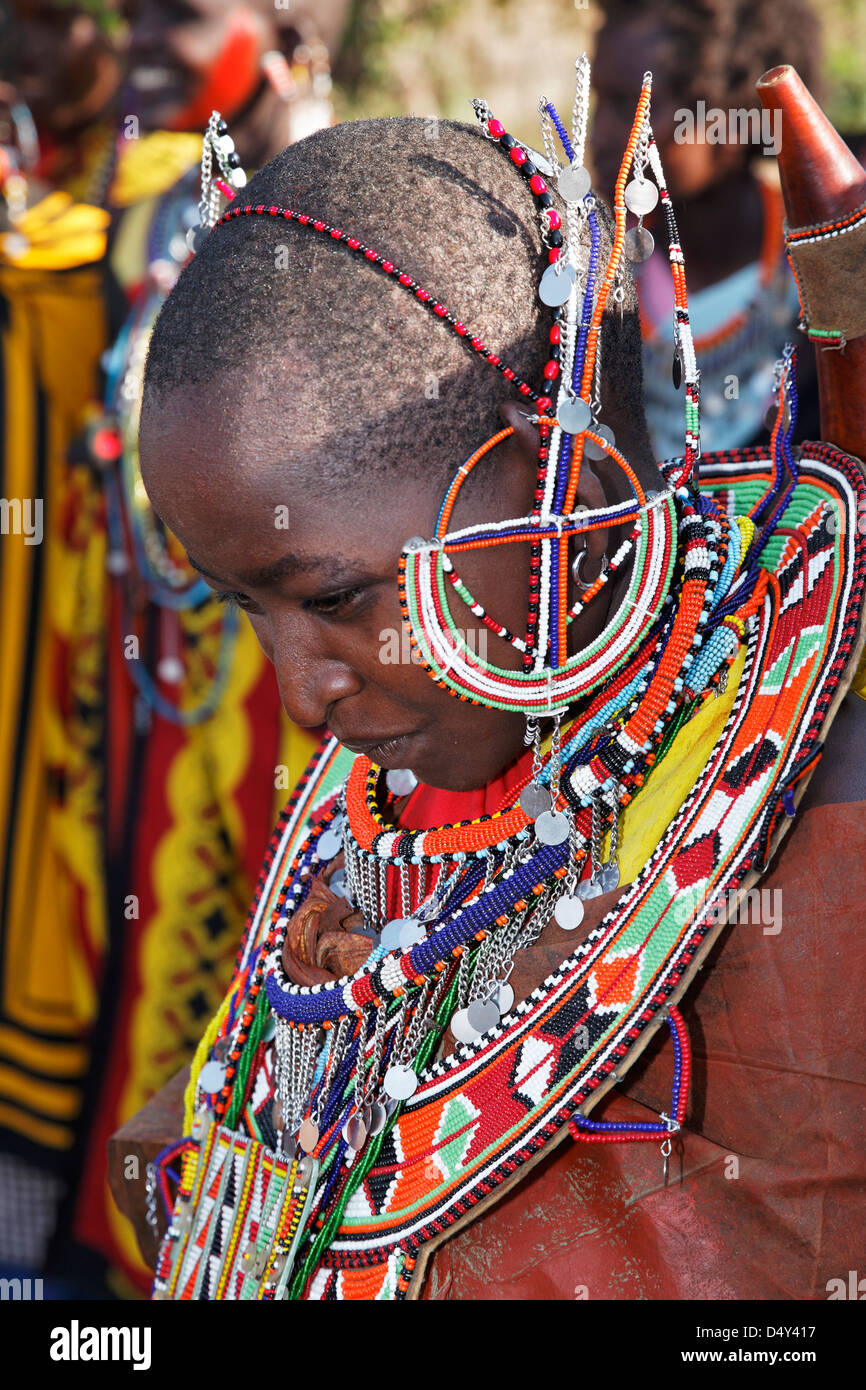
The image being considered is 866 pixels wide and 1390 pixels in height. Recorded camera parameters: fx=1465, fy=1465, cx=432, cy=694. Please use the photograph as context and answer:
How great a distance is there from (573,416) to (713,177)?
2.78 m

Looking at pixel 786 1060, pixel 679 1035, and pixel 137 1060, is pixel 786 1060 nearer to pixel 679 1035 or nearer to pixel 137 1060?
pixel 679 1035

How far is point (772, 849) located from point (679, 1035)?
0.19 metres

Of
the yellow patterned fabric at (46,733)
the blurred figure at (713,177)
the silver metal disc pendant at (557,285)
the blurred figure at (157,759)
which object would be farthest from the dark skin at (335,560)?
the blurred figure at (713,177)

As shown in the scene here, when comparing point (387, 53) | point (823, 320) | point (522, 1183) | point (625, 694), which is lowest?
point (522, 1183)

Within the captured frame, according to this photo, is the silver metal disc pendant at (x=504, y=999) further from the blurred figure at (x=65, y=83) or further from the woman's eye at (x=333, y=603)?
the blurred figure at (x=65, y=83)

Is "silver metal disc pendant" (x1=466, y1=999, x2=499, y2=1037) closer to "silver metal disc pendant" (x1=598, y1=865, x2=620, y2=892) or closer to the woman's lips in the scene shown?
"silver metal disc pendant" (x1=598, y1=865, x2=620, y2=892)

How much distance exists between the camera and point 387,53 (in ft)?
24.1

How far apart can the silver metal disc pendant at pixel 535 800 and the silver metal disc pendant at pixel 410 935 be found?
0.19 meters

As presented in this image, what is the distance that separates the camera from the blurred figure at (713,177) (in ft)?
12.2

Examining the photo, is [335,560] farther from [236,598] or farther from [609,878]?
[609,878]

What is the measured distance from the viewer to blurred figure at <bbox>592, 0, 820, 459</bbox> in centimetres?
373

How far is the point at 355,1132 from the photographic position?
5.01ft

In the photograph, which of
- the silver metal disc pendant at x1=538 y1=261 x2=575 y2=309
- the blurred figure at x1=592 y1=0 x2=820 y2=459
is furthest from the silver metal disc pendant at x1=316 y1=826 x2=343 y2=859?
the blurred figure at x1=592 y1=0 x2=820 y2=459
